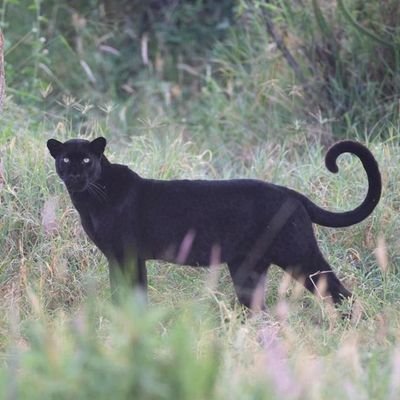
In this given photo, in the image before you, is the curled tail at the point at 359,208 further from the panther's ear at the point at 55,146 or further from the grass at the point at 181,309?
the panther's ear at the point at 55,146

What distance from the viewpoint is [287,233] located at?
497cm

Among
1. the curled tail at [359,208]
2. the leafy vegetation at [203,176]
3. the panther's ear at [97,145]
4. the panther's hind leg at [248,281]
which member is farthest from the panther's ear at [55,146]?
the curled tail at [359,208]

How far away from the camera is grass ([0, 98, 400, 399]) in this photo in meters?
3.06

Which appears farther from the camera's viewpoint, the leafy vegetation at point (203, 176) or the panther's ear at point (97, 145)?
the panther's ear at point (97, 145)

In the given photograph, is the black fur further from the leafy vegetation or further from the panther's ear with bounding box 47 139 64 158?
the leafy vegetation

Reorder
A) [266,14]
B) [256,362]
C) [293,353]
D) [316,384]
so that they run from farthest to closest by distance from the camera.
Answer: [266,14], [293,353], [256,362], [316,384]

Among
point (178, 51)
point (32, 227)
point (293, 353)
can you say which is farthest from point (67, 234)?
point (178, 51)

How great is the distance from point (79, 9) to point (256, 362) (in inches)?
308

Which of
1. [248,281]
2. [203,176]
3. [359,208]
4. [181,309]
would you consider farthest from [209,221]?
[203,176]

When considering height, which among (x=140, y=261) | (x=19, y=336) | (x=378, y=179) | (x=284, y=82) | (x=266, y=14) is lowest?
(x=19, y=336)

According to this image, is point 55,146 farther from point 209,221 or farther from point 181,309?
point 181,309

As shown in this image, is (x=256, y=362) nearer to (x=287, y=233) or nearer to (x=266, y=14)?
(x=287, y=233)

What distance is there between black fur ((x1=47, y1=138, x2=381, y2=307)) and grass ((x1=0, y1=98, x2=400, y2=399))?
198 millimetres

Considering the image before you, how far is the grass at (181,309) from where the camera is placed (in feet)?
10.0
